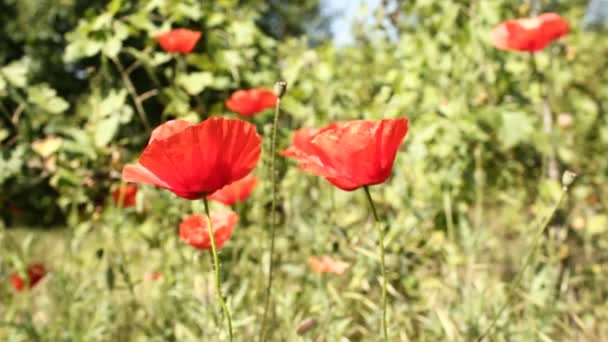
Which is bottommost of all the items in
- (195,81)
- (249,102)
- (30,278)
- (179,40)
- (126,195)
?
(30,278)

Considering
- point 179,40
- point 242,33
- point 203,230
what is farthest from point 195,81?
point 203,230

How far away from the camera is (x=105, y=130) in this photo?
1.80 meters

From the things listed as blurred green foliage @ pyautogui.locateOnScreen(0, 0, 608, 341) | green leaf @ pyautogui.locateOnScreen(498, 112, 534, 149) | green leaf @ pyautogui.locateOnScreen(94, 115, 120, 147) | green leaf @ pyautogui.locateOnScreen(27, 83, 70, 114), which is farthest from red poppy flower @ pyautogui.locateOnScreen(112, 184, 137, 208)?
green leaf @ pyautogui.locateOnScreen(498, 112, 534, 149)

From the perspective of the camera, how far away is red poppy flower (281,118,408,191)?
757 millimetres

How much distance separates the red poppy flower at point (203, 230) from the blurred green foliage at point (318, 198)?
0.77 ft

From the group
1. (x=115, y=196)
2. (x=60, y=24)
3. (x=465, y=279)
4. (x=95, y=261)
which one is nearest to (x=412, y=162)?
(x=465, y=279)

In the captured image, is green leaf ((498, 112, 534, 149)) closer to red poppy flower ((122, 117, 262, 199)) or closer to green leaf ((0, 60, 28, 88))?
red poppy flower ((122, 117, 262, 199))

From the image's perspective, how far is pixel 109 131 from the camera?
1797 millimetres

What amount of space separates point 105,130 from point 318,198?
28.1 inches

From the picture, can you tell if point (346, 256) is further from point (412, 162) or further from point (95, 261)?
point (95, 261)

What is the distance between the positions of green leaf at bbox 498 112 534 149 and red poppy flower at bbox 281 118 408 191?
1.12m

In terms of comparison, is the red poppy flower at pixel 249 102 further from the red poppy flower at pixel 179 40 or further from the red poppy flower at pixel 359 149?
the red poppy flower at pixel 359 149

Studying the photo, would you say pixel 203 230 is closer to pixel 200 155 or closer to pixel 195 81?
pixel 200 155

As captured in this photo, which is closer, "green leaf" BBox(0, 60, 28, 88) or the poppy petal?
the poppy petal
